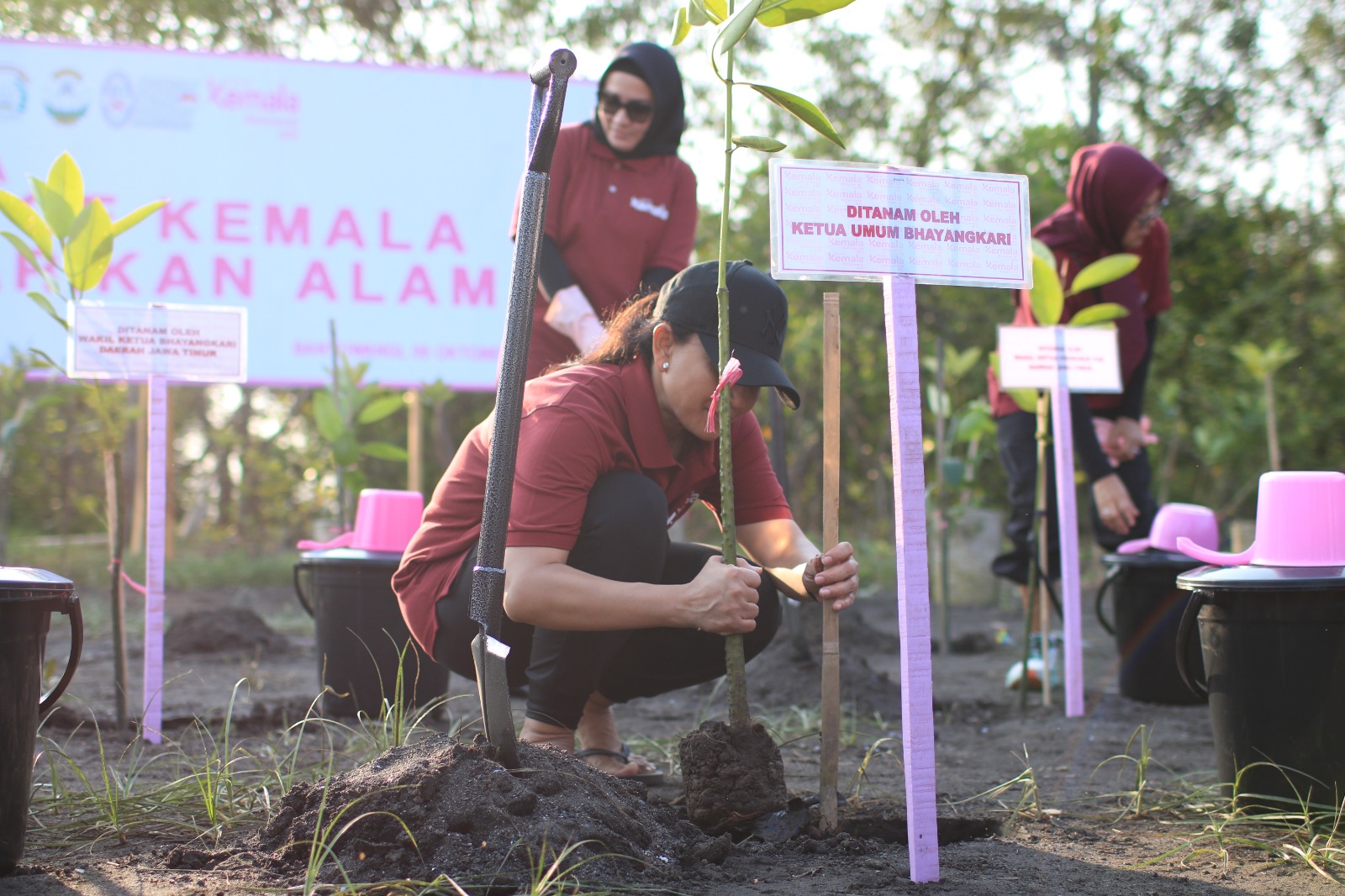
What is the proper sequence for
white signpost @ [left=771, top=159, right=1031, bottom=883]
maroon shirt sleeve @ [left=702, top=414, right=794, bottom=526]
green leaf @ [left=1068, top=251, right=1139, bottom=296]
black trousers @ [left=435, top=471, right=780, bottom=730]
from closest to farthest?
white signpost @ [left=771, top=159, right=1031, bottom=883] < black trousers @ [left=435, top=471, right=780, bottom=730] < maroon shirt sleeve @ [left=702, top=414, right=794, bottom=526] < green leaf @ [left=1068, top=251, right=1139, bottom=296]

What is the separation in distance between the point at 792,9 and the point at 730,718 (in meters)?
1.07

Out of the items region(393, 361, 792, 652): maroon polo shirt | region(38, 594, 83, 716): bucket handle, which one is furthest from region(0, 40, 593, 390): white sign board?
region(38, 594, 83, 716): bucket handle

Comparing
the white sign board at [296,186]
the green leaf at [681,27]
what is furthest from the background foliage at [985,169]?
the green leaf at [681,27]

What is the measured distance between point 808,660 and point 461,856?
7.77 ft

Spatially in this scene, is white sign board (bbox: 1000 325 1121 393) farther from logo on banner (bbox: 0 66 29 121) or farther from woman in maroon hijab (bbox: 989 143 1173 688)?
logo on banner (bbox: 0 66 29 121)

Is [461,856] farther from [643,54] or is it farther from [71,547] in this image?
[71,547]

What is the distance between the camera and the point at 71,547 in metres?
8.86

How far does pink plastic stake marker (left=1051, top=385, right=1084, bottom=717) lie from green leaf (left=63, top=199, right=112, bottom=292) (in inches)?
96.4

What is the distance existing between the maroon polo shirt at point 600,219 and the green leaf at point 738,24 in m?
1.40

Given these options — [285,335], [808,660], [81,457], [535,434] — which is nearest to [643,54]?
[535,434]

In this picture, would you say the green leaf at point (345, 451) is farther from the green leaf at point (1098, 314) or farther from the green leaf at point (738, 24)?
the green leaf at point (738, 24)

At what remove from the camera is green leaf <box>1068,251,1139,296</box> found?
121 inches

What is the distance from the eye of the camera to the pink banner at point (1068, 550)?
2.97m

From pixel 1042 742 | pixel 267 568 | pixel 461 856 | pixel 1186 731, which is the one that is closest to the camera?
pixel 461 856
